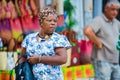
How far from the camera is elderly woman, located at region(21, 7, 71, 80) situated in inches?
171

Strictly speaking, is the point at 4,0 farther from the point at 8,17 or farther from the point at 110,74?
the point at 110,74

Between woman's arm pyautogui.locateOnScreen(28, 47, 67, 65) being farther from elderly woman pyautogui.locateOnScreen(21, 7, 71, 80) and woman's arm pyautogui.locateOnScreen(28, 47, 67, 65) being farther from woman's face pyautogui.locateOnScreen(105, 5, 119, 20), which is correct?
woman's face pyautogui.locateOnScreen(105, 5, 119, 20)

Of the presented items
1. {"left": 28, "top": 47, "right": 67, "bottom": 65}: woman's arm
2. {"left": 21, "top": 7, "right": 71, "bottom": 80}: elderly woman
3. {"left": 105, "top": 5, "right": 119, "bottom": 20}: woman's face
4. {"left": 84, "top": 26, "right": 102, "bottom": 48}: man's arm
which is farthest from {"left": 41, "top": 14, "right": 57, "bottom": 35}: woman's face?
{"left": 105, "top": 5, "right": 119, "bottom": 20}: woman's face

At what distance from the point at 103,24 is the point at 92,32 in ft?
0.65

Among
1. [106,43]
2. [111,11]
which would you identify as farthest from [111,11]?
[106,43]

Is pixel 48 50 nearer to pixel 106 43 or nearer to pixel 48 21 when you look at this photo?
pixel 48 21

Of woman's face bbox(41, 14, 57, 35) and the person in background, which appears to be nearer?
woman's face bbox(41, 14, 57, 35)

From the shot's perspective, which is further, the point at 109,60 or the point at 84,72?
the point at 84,72

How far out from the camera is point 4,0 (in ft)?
22.1

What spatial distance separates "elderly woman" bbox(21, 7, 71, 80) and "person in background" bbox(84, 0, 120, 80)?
5.67 ft

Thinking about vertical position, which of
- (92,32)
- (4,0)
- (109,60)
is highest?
(4,0)

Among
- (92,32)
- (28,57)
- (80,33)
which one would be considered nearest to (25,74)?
(28,57)

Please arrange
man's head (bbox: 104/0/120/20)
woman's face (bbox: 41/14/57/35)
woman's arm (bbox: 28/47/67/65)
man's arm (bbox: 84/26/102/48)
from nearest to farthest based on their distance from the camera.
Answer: woman's arm (bbox: 28/47/67/65)
woman's face (bbox: 41/14/57/35)
man's arm (bbox: 84/26/102/48)
man's head (bbox: 104/0/120/20)

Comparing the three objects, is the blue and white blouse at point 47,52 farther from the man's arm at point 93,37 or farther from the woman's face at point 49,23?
the man's arm at point 93,37
